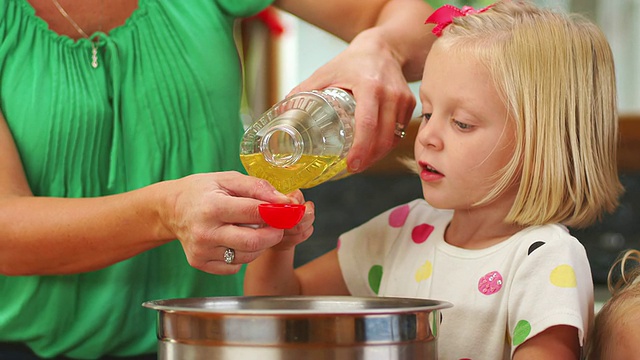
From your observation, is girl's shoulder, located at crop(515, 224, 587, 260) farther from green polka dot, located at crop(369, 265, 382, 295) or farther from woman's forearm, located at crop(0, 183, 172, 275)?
woman's forearm, located at crop(0, 183, 172, 275)

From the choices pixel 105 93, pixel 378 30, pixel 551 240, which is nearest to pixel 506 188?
pixel 551 240

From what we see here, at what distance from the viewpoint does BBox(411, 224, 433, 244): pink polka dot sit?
1.47m

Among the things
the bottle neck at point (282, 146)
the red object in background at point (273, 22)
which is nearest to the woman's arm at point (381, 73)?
the bottle neck at point (282, 146)

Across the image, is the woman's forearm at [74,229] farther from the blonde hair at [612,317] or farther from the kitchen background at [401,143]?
the kitchen background at [401,143]

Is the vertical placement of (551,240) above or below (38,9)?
below

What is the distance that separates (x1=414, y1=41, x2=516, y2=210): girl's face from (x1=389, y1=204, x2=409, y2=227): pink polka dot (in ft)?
0.69

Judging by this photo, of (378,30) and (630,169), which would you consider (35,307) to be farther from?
(630,169)

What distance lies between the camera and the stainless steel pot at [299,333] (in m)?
0.89

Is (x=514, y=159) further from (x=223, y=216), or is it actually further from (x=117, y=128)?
(x=117, y=128)

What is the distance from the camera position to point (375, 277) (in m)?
1.52

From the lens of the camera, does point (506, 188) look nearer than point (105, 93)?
Yes

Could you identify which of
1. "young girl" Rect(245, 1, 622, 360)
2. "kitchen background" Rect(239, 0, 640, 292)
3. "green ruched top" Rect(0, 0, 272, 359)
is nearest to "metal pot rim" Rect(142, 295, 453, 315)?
"young girl" Rect(245, 1, 622, 360)

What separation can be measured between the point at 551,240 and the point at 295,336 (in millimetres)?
499

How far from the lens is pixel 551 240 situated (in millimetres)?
1252
